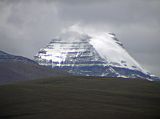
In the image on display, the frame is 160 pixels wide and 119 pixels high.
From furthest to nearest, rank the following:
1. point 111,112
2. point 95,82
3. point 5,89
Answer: point 95,82 < point 5,89 < point 111,112

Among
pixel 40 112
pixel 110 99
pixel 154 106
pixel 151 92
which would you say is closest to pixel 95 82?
pixel 151 92

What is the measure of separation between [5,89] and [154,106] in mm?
39572

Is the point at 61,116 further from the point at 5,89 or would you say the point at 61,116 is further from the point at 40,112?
the point at 5,89

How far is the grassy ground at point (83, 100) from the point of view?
116 m

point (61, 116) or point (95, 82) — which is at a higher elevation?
point (95, 82)

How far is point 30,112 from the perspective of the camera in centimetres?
12006

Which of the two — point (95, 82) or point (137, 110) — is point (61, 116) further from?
point (95, 82)

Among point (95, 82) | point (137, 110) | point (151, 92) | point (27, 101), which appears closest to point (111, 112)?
point (137, 110)

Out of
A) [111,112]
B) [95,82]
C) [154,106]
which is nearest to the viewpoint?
[111,112]

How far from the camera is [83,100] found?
13575 centimetres

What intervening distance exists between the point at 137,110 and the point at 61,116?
57.7ft

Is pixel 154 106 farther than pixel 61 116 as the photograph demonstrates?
Yes

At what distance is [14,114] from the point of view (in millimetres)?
119000

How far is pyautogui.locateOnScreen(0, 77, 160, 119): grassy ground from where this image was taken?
116m
